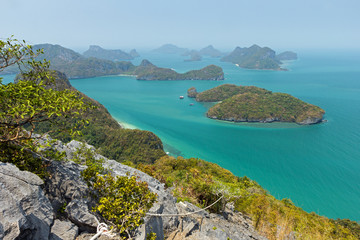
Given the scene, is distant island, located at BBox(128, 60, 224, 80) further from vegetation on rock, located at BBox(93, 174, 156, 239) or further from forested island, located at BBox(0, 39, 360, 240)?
vegetation on rock, located at BBox(93, 174, 156, 239)

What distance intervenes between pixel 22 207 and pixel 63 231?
57.8 inches

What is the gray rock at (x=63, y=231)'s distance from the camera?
5383 mm

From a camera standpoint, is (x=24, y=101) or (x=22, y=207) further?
(x=24, y=101)

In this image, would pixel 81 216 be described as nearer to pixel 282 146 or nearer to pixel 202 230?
pixel 202 230

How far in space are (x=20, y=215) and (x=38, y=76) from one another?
415 cm

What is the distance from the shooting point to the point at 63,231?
18.4ft

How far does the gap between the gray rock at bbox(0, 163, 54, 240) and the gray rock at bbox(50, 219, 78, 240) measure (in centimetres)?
35

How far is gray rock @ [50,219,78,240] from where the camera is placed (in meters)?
5.38

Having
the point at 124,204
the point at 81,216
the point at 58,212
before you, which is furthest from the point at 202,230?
the point at 58,212

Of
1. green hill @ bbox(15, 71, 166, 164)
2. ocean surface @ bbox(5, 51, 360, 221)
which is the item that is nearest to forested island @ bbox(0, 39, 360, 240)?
green hill @ bbox(15, 71, 166, 164)

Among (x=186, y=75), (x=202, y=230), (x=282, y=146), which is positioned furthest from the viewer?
(x=186, y=75)

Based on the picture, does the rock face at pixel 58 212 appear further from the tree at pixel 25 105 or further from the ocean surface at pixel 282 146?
the ocean surface at pixel 282 146

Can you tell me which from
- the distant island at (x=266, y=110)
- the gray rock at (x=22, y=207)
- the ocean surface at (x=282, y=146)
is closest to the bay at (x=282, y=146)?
the ocean surface at (x=282, y=146)

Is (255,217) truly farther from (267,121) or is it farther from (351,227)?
(267,121)
